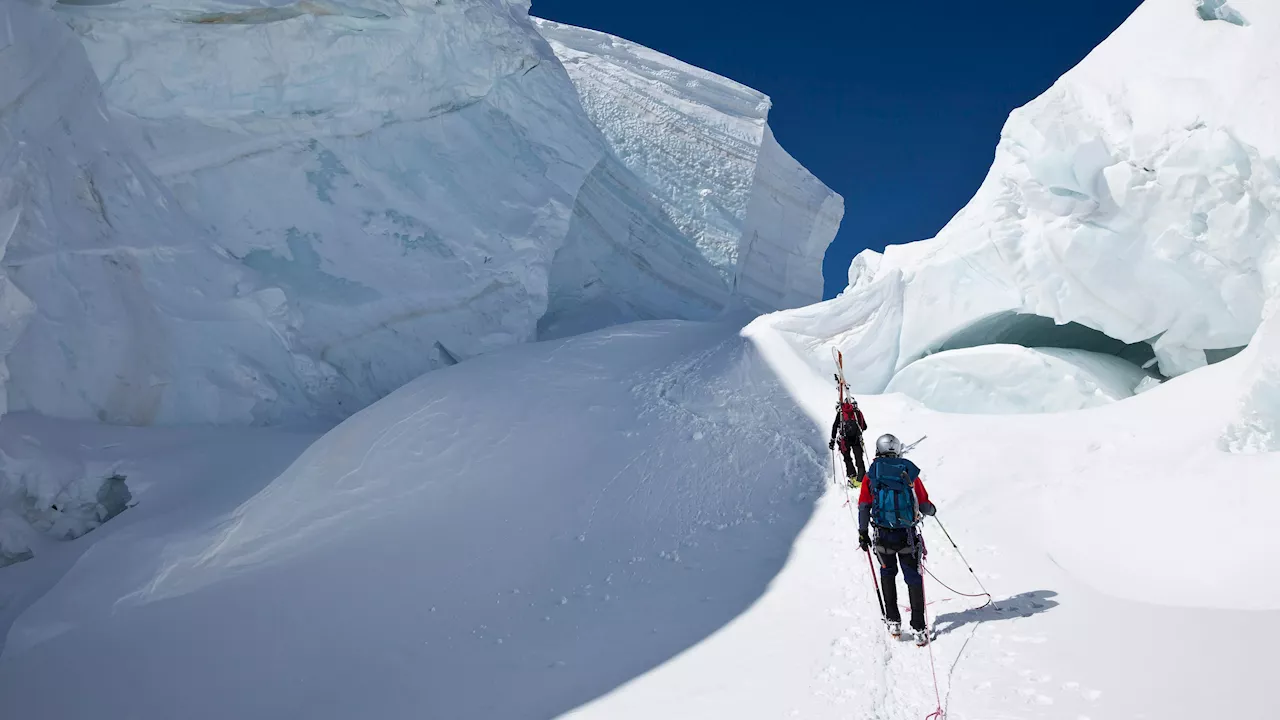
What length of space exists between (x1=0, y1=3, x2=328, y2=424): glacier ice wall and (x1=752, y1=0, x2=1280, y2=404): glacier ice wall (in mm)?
8428

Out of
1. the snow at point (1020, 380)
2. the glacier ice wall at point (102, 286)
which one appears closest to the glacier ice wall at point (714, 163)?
the snow at point (1020, 380)

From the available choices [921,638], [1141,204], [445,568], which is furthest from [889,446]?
[1141,204]

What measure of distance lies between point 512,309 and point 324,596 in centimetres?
611

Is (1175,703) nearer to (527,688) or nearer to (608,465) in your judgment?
(527,688)

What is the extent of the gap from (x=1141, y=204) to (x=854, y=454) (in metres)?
4.06

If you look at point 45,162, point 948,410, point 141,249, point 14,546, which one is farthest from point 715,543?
point 45,162

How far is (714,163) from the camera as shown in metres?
16.3

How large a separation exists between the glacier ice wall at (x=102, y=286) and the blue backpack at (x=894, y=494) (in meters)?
6.31

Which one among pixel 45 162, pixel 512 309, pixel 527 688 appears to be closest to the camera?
pixel 527 688

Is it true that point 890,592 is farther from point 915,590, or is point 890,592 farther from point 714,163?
point 714,163

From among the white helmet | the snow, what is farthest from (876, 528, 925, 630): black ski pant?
the snow

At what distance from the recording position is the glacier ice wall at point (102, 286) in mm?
6703

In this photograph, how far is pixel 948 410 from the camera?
33.3 ft

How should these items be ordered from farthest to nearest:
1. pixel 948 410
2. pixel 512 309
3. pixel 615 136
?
pixel 615 136, pixel 512 309, pixel 948 410
